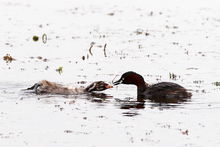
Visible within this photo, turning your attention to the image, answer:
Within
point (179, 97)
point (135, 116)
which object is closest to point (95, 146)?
point (135, 116)

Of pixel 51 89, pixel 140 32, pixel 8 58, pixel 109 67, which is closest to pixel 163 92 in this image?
pixel 51 89

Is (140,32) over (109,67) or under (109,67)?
over

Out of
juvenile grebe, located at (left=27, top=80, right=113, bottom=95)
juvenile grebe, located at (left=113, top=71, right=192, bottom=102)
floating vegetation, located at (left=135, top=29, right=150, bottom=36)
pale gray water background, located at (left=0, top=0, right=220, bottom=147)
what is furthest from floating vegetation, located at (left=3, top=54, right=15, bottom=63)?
floating vegetation, located at (left=135, top=29, right=150, bottom=36)

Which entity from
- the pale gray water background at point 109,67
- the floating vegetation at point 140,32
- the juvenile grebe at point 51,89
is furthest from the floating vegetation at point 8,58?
the floating vegetation at point 140,32

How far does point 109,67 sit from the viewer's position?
31.9m

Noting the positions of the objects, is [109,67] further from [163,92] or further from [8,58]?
[163,92]

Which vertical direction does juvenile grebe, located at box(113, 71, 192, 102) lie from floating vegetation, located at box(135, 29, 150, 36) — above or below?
below

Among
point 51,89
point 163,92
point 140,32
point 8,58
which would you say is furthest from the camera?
point 140,32

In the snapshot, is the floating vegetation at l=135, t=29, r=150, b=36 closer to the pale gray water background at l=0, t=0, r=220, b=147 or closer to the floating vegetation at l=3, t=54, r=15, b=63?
the pale gray water background at l=0, t=0, r=220, b=147

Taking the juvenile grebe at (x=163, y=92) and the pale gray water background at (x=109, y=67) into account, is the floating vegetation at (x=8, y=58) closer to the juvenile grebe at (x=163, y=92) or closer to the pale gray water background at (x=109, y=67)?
the pale gray water background at (x=109, y=67)

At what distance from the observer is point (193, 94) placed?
25.3 metres

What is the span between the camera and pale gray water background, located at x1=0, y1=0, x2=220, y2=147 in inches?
750

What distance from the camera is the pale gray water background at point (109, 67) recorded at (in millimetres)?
19047

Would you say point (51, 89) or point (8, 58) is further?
point (8, 58)
